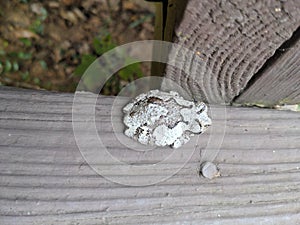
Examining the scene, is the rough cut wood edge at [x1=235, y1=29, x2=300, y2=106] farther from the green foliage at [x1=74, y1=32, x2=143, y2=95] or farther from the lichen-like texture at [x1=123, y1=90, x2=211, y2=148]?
the green foliage at [x1=74, y1=32, x2=143, y2=95]

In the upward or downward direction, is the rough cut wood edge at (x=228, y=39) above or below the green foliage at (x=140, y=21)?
above

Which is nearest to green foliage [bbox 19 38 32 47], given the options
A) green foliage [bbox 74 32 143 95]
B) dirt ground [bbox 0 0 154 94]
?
dirt ground [bbox 0 0 154 94]

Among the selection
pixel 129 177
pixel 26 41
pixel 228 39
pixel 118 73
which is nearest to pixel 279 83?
Result: pixel 228 39

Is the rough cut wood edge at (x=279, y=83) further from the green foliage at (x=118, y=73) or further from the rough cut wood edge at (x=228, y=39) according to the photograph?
the green foliage at (x=118, y=73)

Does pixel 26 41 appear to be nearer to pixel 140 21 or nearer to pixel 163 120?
pixel 140 21

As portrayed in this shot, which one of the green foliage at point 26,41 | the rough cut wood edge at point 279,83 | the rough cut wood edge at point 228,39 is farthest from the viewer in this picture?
the green foliage at point 26,41

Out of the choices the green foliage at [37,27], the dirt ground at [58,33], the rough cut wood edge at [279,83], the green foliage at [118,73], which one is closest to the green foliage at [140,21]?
the dirt ground at [58,33]
